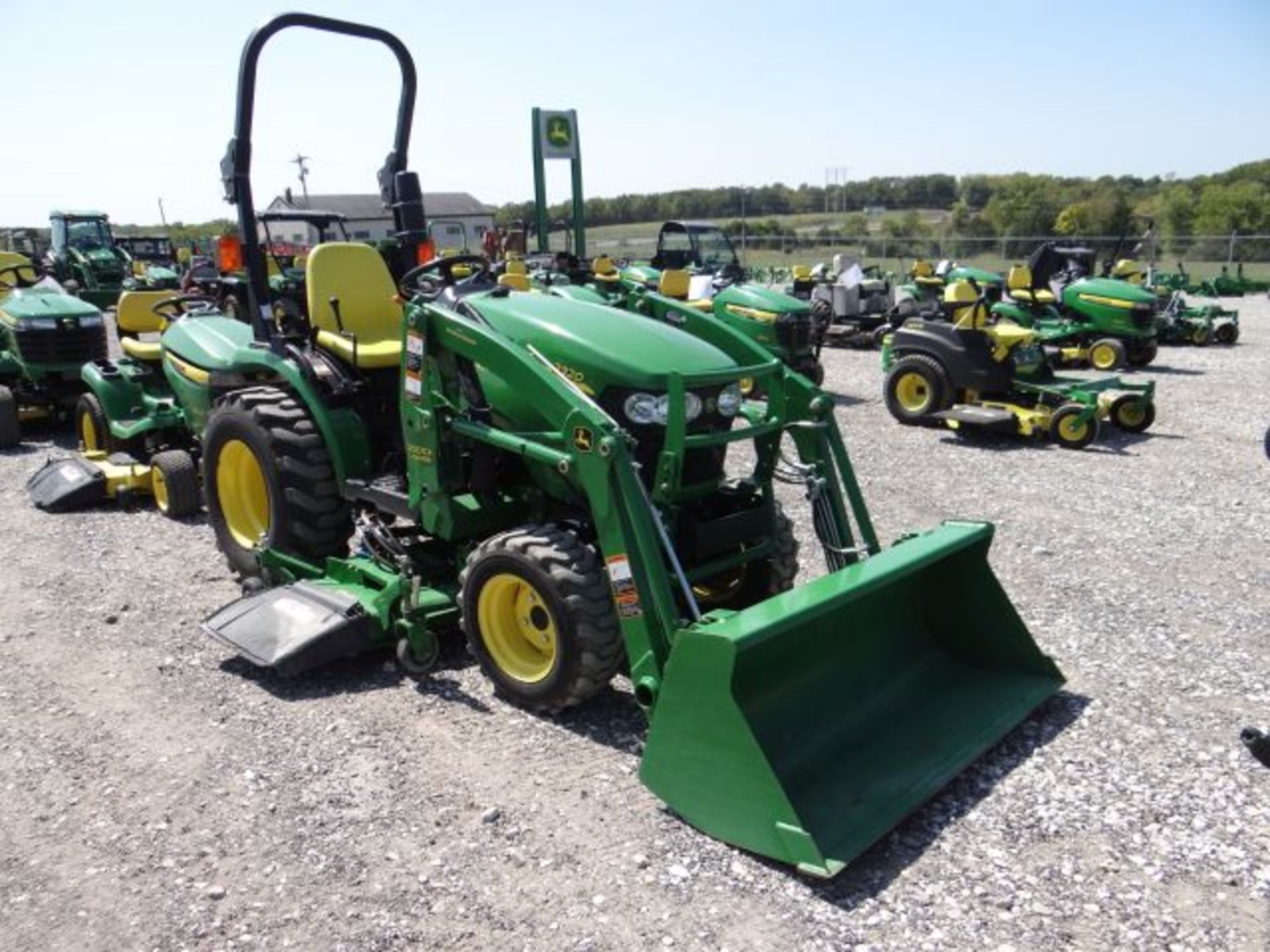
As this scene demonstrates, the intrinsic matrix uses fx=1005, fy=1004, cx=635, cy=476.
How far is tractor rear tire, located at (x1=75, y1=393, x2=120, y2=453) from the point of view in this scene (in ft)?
25.7

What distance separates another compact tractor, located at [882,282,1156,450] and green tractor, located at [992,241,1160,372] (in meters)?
3.19

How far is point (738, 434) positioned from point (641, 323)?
717 mm

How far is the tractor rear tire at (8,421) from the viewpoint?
348 inches

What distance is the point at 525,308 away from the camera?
421cm

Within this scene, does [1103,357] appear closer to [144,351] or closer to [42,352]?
[144,351]

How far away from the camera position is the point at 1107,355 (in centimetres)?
1325

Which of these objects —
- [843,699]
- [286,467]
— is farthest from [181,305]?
[843,699]

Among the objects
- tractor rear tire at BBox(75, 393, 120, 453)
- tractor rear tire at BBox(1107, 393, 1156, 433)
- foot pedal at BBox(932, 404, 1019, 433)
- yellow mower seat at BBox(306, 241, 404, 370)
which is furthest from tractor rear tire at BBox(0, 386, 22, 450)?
tractor rear tire at BBox(1107, 393, 1156, 433)

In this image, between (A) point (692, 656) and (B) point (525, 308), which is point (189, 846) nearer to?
(A) point (692, 656)

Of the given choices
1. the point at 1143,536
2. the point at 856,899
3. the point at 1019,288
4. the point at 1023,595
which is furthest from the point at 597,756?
the point at 1019,288

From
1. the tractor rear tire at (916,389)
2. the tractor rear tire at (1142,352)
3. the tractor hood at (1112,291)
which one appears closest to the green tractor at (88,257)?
the tractor rear tire at (916,389)

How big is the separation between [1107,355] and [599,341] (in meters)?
11.4

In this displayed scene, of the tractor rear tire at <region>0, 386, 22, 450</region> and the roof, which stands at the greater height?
the roof

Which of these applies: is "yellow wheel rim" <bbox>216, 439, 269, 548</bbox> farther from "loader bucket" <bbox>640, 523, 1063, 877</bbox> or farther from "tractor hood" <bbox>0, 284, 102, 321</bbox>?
"tractor hood" <bbox>0, 284, 102, 321</bbox>
